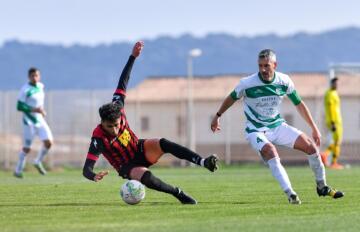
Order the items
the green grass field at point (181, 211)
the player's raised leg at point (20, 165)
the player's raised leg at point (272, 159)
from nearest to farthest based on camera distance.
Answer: the green grass field at point (181, 211) < the player's raised leg at point (272, 159) < the player's raised leg at point (20, 165)

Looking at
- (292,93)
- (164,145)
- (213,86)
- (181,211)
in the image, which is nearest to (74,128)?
(213,86)

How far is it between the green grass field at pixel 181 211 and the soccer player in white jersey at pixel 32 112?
25.7ft

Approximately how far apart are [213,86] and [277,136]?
55388 millimetres

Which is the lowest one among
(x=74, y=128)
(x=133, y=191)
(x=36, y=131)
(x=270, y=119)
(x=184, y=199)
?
(x=74, y=128)

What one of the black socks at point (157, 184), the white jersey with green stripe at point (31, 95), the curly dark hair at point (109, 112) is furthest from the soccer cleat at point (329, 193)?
the white jersey with green stripe at point (31, 95)

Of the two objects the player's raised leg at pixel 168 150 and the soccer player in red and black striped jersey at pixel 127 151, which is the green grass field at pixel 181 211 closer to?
the soccer player in red and black striped jersey at pixel 127 151

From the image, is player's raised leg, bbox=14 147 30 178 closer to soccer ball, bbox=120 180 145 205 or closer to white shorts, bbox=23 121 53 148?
white shorts, bbox=23 121 53 148

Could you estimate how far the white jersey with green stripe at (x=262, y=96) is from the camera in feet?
50.8

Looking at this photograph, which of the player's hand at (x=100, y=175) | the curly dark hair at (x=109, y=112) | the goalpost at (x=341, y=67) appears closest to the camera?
the player's hand at (x=100, y=175)

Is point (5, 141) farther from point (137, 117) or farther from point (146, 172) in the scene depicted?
point (146, 172)

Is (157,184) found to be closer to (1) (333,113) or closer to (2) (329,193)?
(2) (329,193)

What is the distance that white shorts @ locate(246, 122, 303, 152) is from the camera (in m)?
15.4

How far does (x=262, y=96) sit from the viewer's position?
1548cm

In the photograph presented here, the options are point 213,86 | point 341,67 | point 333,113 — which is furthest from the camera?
point 213,86
